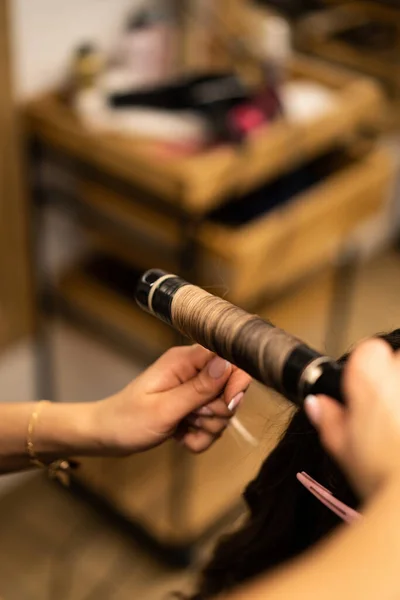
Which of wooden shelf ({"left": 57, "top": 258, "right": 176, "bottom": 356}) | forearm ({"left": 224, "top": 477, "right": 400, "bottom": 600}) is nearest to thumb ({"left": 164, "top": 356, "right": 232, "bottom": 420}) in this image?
forearm ({"left": 224, "top": 477, "right": 400, "bottom": 600})

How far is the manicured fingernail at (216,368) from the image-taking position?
60 centimetres

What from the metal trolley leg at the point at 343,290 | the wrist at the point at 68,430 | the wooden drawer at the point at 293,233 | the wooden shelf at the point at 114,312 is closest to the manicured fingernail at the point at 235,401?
the wrist at the point at 68,430

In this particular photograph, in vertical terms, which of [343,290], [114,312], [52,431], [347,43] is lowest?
[343,290]

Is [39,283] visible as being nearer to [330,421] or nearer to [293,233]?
[293,233]

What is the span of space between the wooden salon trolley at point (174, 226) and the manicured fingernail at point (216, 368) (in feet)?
1.42

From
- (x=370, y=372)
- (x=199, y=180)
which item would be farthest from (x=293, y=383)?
(x=199, y=180)

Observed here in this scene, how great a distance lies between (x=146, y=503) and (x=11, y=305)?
0.48 metres

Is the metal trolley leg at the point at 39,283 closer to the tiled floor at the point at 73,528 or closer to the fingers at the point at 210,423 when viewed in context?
the tiled floor at the point at 73,528

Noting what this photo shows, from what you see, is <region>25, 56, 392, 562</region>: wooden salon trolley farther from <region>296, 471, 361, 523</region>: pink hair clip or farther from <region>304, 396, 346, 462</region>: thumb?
<region>304, 396, 346, 462</region>: thumb

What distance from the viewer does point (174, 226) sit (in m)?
1.35

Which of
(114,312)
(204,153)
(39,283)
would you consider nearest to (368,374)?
(204,153)

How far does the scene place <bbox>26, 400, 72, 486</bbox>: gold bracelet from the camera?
26.3 inches

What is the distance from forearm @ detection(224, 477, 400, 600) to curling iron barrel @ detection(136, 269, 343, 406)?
80mm

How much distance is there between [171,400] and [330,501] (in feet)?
0.47
